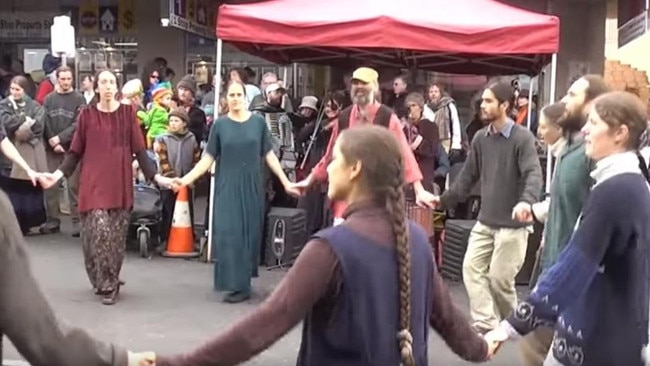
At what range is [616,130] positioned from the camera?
409 cm

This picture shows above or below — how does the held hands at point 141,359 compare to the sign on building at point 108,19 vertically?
below

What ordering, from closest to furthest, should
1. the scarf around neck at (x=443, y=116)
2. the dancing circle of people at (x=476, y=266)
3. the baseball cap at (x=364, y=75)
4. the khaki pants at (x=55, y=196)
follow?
the dancing circle of people at (x=476, y=266), the baseball cap at (x=364, y=75), the khaki pants at (x=55, y=196), the scarf around neck at (x=443, y=116)

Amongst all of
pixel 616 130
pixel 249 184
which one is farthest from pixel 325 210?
pixel 616 130

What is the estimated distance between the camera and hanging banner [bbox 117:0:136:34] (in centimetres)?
1900

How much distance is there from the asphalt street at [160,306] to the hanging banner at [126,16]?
27.4ft

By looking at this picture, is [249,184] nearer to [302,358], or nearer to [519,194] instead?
[519,194]

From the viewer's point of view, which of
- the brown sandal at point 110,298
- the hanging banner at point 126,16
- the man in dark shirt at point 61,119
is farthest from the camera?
the hanging banner at point 126,16

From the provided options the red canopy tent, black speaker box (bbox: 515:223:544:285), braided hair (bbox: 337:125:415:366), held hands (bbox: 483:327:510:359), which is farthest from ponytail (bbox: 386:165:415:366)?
the red canopy tent

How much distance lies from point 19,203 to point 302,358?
925cm

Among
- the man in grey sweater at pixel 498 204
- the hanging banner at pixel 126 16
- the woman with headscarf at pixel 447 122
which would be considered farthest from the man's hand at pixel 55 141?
the hanging banner at pixel 126 16

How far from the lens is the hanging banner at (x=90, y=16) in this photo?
19094mm

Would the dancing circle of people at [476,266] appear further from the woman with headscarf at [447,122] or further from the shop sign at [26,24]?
the shop sign at [26,24]

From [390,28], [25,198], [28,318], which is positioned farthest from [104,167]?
[28,318]

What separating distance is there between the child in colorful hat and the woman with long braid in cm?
834
